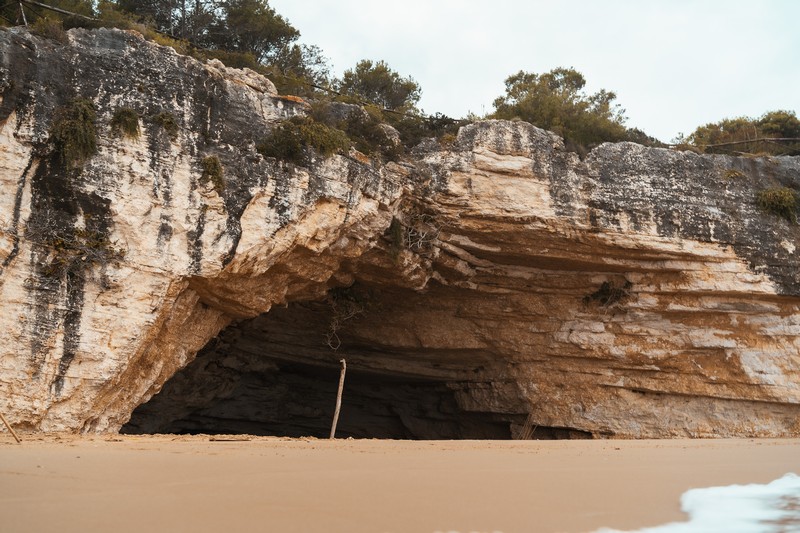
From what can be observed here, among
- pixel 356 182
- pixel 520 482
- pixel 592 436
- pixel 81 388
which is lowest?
pixel 592 436

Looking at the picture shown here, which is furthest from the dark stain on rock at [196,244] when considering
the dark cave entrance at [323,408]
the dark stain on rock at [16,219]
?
the dark cave entrance at [323,408]

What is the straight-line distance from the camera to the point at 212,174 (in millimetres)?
10914

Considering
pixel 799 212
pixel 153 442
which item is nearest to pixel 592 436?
pixel 799 212

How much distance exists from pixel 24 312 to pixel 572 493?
25.8ft

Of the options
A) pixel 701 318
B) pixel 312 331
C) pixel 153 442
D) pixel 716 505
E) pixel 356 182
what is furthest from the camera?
pixel 312 331

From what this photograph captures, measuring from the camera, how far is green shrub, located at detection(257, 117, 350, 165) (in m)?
11.7

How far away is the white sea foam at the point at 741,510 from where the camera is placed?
3959 millimetres

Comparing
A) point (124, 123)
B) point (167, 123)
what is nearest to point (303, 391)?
point (167, 123)

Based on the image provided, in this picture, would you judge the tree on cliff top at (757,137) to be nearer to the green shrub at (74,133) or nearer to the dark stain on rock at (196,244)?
the dark stain on rock at (196,244)

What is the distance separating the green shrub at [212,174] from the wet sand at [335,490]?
16.2 feet

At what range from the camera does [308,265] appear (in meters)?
12.8

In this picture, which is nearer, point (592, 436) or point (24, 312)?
point (24, 312)

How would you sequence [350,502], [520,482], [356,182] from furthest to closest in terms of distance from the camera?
[356,182], [520,482], [350,502]

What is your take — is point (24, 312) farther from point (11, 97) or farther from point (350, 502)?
point (350, 502)
